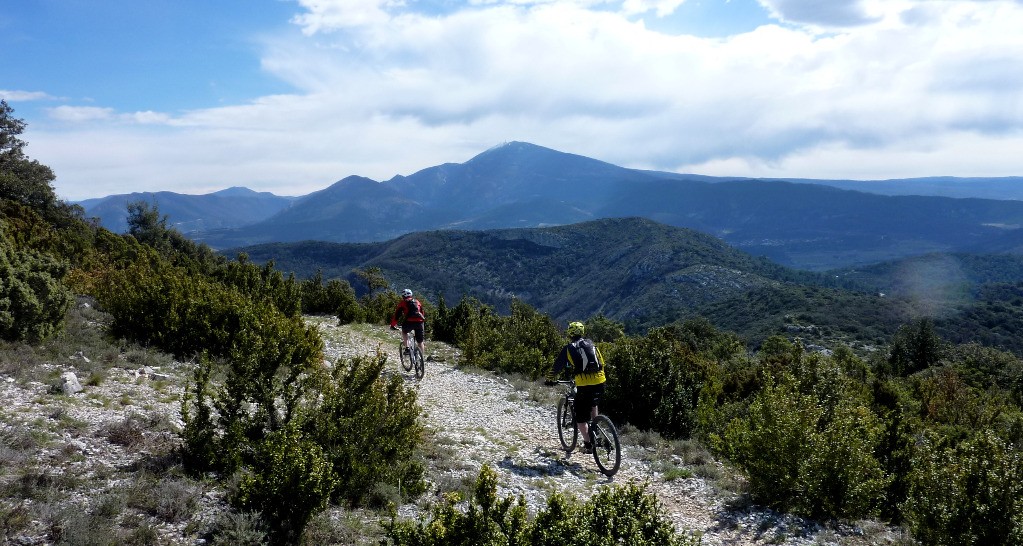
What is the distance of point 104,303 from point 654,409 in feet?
45.5

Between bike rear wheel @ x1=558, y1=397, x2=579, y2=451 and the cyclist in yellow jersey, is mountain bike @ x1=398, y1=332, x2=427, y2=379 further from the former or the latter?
the cyclist in yellow jersey

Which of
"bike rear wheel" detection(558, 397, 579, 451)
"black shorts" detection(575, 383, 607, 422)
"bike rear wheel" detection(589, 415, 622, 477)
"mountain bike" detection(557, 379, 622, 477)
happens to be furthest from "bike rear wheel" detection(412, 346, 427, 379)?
"bike rear wheel" detection(589, 415, 622, 477)

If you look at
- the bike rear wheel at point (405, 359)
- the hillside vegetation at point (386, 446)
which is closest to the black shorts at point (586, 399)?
the hillside vegetation at point (386, 446)

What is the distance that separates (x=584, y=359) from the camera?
27.4 feet

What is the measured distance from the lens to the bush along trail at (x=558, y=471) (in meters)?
6.80

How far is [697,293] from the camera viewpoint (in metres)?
137

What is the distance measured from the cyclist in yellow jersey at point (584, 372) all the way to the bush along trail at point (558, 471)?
3.12 ft

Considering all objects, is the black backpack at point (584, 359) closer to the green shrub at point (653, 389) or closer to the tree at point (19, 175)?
the green shrub at point (653, 389)

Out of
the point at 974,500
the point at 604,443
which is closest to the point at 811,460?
the point at 974,500

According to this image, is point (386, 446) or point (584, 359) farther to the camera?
point (584, 359)

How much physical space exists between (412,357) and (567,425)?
280 inches

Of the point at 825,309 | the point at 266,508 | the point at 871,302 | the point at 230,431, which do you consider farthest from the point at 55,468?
the point at 871,302

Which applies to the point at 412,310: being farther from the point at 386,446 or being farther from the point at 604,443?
the point at 386,446

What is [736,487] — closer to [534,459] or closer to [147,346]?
[534,459]
